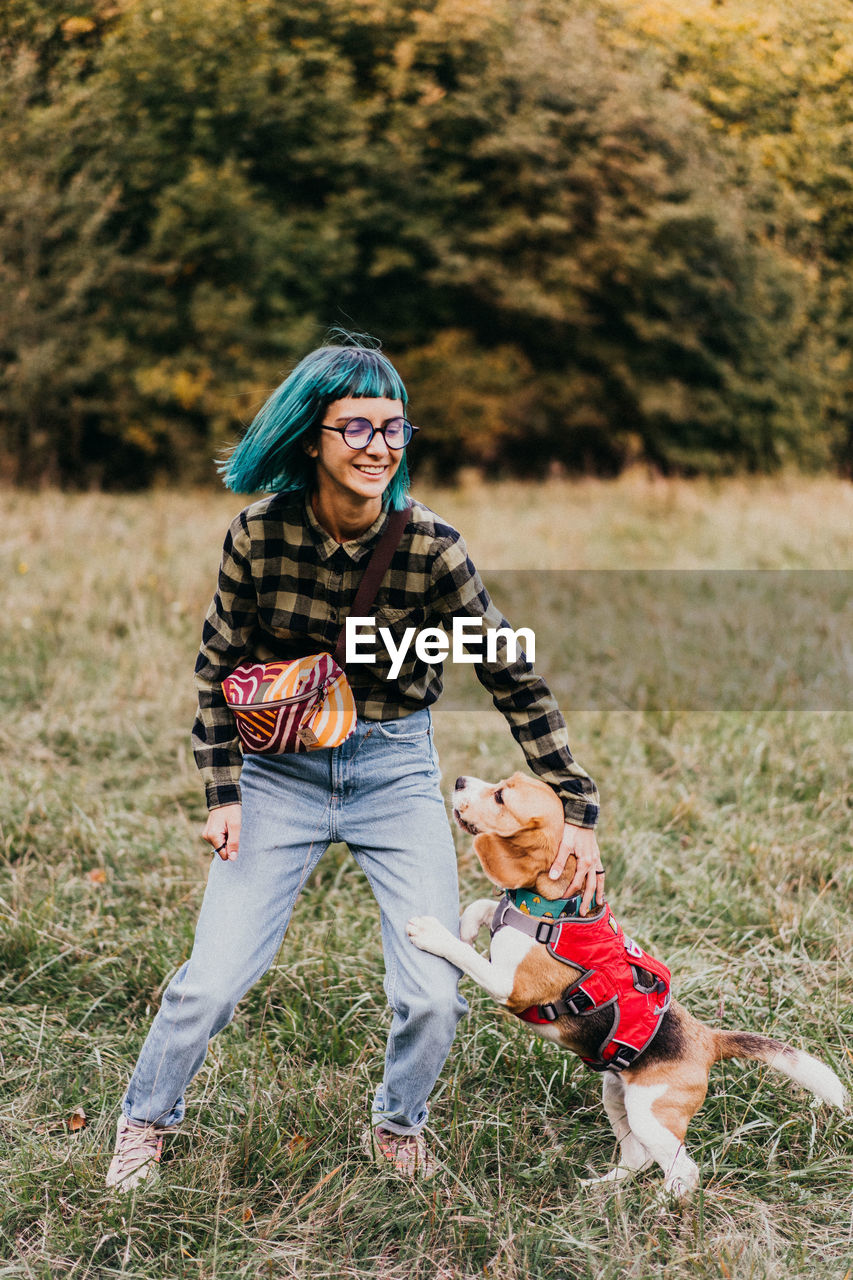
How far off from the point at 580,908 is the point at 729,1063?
2.98ft

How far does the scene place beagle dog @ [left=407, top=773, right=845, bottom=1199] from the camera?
7.79 feet

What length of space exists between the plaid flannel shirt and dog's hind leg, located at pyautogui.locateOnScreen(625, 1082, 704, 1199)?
632 mm

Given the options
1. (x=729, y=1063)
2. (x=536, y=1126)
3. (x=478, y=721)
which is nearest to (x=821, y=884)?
(x=729, y=1063)

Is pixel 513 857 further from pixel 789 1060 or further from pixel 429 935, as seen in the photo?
pixel 789 1060

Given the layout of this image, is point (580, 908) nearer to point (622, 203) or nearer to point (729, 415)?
point (729, 415)

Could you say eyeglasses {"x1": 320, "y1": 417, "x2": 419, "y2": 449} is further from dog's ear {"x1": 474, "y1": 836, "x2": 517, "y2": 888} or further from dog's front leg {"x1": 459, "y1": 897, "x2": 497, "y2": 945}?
dog's front leg {"x1": 459, "y1": 897, "x2": 497, "y2": 945}

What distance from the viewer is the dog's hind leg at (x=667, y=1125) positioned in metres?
2.37

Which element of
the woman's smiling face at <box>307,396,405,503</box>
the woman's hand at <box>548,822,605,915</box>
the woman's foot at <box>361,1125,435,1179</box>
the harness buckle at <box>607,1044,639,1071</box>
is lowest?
the woman's foot at <box>361,1125,435,1179</box>

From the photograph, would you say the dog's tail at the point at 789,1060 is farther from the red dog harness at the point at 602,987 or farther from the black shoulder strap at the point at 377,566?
the black shoulder strap at the point at 377,566

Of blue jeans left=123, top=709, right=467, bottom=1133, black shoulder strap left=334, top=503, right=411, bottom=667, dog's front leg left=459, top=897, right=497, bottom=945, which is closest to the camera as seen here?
blue jeans left=123, top=709, right=467, bottom=1133

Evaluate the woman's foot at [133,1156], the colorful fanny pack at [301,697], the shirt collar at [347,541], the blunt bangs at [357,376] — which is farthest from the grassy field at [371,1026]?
the blunt bangs at [357,376]

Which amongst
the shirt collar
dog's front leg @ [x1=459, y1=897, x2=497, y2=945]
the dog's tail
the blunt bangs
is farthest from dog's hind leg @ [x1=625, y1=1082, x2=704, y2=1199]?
the blunt bangs

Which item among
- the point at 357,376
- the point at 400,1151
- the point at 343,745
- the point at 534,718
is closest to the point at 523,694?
the point at 534,718

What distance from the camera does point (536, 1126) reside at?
2742 mm
